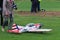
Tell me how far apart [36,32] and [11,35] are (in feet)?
4.38

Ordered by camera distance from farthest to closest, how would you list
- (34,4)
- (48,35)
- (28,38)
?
(34,4) → (48,35) → (28,38)

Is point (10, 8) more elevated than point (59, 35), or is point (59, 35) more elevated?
point (10, 8)

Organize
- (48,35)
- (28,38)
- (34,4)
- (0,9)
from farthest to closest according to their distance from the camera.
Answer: (34,4), (0,9), (48,35), (28,38)

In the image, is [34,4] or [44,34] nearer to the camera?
[44,34]

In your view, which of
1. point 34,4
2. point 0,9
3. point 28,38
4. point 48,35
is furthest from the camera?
point 34,4

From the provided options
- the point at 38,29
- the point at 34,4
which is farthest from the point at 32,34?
the point at 34,4

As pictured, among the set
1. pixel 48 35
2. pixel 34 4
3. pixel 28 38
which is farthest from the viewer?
pixel 34 4

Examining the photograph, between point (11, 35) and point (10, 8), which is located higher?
point (10, 8)

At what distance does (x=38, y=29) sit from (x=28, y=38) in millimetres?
1428

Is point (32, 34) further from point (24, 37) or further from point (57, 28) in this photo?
point (57, 28)

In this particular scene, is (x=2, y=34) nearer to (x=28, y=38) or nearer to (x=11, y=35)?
(x=11, y=35)

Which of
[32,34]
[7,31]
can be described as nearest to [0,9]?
[7,31]

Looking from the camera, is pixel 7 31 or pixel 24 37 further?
pixel 7 31

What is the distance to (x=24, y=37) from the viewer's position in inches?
495
